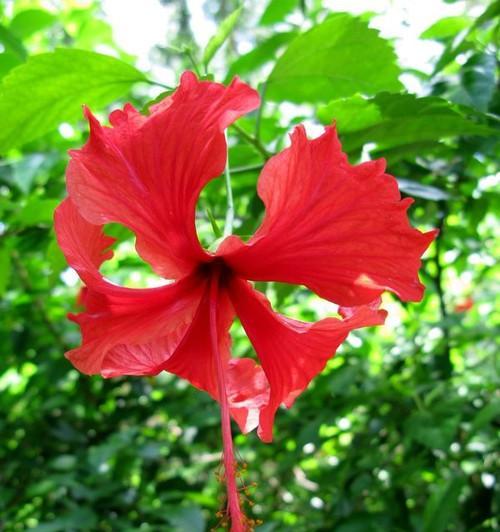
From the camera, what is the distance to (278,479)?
203 centimetres

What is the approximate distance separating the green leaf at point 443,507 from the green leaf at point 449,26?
900 mm

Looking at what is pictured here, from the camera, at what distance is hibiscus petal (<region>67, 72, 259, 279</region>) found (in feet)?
2.17

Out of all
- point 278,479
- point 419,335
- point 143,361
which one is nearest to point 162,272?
point 143,361

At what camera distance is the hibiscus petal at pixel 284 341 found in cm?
78

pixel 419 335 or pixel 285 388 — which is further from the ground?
pixel 285 388

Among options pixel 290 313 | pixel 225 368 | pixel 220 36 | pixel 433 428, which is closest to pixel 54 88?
pixel 220 36

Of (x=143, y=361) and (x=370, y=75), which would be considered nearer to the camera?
(x=143, y=361)

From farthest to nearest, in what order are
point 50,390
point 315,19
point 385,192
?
1. point 50,390
2. point 315,19
3. point 385,192

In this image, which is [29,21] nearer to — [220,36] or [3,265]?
[3,265]

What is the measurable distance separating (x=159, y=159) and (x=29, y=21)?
1211mm

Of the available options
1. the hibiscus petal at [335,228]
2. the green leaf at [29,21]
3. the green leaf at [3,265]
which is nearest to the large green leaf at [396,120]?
the hibiscus petal at [335,228]

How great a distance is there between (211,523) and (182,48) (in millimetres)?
1157

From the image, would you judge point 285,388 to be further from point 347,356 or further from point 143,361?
point 347,356

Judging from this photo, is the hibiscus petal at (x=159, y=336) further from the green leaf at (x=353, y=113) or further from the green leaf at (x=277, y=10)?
the green leaf at (x=277, y=10)
